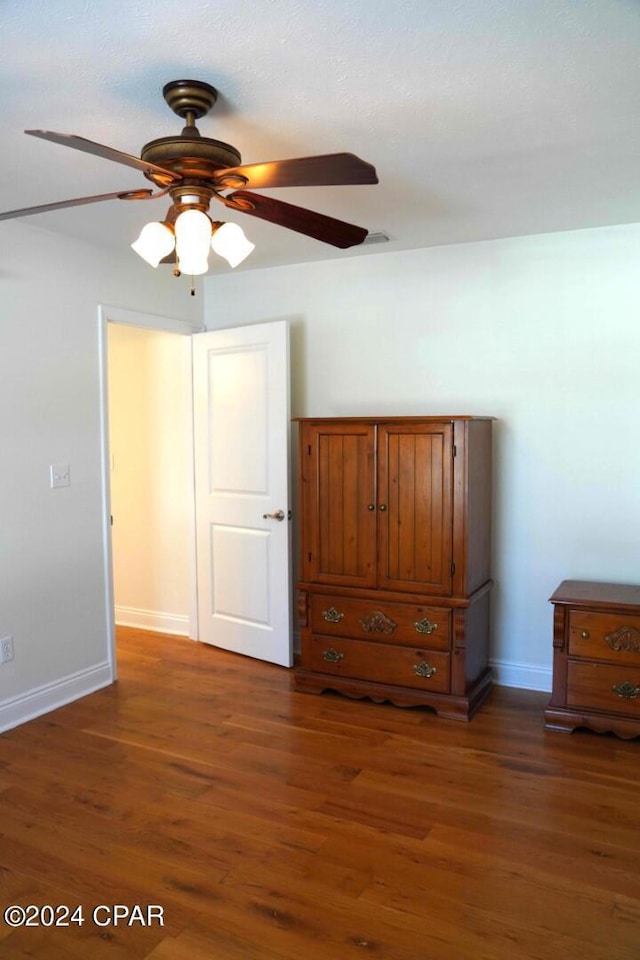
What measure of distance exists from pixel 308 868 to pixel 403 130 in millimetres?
2433

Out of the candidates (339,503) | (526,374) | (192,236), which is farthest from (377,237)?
(192,236)

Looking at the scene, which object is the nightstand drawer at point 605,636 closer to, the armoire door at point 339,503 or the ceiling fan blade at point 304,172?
the armoire door at point 339,503

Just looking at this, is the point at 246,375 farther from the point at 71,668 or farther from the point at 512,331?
the point at 71,668

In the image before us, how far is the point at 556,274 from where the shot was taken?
358 cm

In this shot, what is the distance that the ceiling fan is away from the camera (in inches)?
68.0

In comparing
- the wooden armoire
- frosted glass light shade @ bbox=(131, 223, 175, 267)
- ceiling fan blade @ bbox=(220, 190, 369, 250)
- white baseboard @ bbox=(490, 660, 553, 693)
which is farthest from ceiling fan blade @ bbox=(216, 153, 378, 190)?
white baseboard @ bbox=(490, 660, 553, 693)

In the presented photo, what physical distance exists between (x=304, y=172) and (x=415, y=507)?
1.99 meters

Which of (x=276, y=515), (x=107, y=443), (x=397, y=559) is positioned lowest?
(x=397, y=559)

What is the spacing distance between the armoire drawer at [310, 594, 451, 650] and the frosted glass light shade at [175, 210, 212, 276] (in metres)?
2.12

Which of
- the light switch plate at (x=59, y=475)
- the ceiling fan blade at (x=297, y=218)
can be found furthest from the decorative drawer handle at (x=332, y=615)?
the ceiling fan blade at (x=297, y=218)

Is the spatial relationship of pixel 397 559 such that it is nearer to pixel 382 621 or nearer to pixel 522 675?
pixel 382 621

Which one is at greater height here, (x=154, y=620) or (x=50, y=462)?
(x=50, y=462)

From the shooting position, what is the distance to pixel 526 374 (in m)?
3.69

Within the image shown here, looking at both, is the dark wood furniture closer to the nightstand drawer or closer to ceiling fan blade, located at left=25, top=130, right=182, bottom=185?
the nightstand drawer
